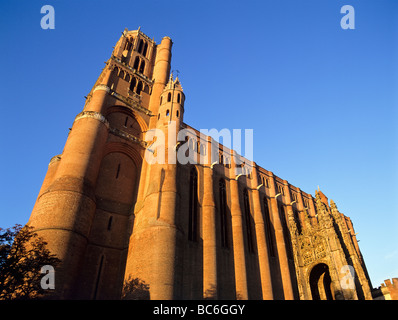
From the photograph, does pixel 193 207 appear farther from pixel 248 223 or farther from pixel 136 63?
pixel 136 63

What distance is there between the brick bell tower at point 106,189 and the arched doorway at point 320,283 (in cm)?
1591

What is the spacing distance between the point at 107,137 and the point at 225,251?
14.0 m

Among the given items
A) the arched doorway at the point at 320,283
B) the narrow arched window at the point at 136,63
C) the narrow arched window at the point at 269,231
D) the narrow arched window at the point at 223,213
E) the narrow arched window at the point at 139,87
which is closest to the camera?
the narrow arched window at the point at 223,213

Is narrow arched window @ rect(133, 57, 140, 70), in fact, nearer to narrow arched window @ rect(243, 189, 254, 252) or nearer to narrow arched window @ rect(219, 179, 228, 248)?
narrow arched window @ rect(219, 179, 228, 248)

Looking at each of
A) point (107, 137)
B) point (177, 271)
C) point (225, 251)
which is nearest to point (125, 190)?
point (107, 137)

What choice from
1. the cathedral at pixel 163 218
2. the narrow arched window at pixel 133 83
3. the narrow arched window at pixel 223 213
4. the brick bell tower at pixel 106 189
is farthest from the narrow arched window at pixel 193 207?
the narrow arched window at pixel 133 83

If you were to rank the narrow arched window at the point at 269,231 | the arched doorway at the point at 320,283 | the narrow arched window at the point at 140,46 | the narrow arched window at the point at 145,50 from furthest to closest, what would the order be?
the narrow arched window at the point at 145,50, the narrow arched window at the point at 140,46, the narrow arched window at the point at 269,231, the arched doorway at the point at 320,283

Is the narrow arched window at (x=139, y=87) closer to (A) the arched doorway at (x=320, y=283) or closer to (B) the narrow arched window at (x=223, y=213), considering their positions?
(B) the narrow arched window at (x=223, y=213)

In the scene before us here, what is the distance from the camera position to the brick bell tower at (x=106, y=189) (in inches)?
663

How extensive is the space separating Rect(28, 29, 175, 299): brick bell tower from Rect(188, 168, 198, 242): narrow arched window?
3.58 m
